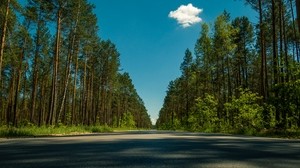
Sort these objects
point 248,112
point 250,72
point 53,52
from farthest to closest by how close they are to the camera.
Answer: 1. point 250,72
2. point 53,52
3. point 248,112

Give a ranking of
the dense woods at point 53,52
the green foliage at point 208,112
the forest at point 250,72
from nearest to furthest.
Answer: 1. the forest at point 250,72
2. the dense woods at point 53,52
3. the green foliage at point 208,112

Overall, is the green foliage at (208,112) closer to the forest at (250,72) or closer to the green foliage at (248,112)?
the forest at (250,72)

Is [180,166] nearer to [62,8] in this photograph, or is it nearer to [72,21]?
[62,8]

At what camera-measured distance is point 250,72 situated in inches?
2484

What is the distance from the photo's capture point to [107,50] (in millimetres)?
59156

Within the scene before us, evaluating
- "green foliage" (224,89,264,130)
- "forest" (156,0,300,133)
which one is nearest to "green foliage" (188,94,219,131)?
"forest" (156,0,300,133)

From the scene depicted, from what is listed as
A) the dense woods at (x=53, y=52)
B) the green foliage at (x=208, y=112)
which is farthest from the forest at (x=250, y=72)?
the dense woods at (x=53, y=52)

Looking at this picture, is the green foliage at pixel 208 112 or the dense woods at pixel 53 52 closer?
the dense woods at pixel 53 52

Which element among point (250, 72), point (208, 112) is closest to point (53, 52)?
point (208, 112)

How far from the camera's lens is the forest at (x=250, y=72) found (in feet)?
66.5

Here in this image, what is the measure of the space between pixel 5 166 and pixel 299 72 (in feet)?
53.6

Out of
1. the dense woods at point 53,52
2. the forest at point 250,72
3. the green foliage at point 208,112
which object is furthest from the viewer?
the green foliage at point 208,112

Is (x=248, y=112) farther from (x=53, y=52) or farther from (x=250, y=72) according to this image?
(x=250, y=72)

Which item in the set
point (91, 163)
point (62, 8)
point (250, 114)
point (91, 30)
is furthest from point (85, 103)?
point (91, 163)
